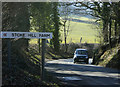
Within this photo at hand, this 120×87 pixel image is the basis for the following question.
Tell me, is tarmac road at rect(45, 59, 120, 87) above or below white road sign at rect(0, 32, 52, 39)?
below

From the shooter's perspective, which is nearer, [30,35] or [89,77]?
[30,35]

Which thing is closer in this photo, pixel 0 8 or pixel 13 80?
pixel 13 80

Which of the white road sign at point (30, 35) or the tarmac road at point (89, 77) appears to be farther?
the tarmac road at point (89, 77)

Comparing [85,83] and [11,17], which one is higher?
[11,17]

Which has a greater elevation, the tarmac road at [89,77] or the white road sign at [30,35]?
the white road sign at [30,35]

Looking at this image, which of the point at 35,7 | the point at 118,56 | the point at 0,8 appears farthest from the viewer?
the point at 118,56

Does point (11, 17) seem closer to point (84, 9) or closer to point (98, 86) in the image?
point (98, 86)

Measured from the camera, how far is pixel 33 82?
34.5 feet

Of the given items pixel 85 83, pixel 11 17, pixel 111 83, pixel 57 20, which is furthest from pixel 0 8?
pixel 57 20

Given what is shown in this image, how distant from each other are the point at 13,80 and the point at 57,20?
48.0 metres

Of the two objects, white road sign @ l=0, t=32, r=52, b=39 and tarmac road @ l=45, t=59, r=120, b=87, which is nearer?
white road sign @ l=0, t=32, r=52, b=39

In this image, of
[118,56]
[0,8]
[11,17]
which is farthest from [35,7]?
[118,56]

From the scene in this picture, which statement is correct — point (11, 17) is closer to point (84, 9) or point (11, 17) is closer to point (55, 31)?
point (84, 9)

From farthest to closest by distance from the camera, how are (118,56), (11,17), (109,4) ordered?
(109,4) → (118,56) → (11,17)
